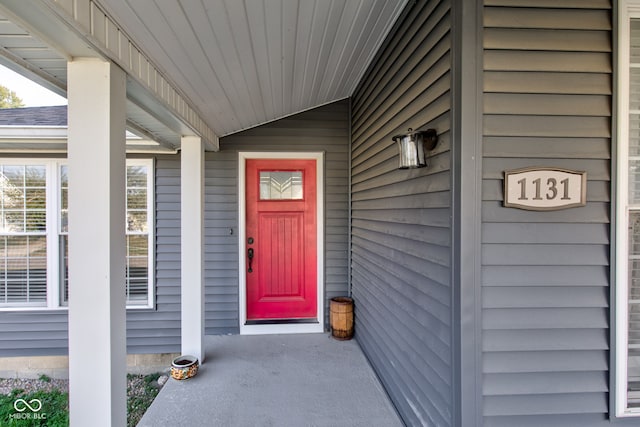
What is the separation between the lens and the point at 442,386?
4.94 ft

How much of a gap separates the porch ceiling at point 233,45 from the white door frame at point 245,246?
76cm

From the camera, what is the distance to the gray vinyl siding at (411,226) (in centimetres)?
150

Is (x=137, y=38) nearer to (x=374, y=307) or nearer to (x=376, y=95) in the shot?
(x=376, y=95)

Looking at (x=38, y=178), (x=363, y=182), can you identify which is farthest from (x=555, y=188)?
(x=38, y=178)

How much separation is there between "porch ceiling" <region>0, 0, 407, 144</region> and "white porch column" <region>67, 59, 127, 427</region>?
0.58 feet

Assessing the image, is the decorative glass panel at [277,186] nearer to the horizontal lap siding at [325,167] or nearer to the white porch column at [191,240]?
the horizontal lap siding at [325,167]

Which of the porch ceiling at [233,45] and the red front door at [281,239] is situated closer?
the porch ceiling at [233,45]

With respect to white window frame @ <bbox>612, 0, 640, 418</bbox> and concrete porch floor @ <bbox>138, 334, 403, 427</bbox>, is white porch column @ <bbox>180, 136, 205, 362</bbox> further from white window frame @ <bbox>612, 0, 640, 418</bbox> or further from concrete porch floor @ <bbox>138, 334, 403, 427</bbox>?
white window frame @ <bbox>612, 0, 640, 418</bbox>

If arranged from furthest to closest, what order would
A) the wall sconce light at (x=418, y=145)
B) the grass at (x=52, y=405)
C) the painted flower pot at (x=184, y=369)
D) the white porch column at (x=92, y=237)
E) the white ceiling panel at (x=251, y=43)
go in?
the grass at (x=52, y=405), the painted flower pot at (x=184, y=369), the wall sconce light at (x=418, y=145), the white ceiling panel at (x=251, y=43), the white porch column at (x=92, y=237)

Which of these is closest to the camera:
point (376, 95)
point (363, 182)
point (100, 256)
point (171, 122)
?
point (100, 256)

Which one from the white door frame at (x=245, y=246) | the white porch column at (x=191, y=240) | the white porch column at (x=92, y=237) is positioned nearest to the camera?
the white porch column at (x=92, y=237)

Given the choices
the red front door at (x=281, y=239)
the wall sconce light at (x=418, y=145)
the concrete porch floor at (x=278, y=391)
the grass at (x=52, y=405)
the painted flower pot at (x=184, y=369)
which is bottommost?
the grass at (x=52, y=405)

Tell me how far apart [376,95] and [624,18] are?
152cm

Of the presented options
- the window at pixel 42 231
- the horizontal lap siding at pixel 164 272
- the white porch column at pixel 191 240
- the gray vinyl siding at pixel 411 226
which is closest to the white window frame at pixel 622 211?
the gray vinyl siding at pixel 411 226
